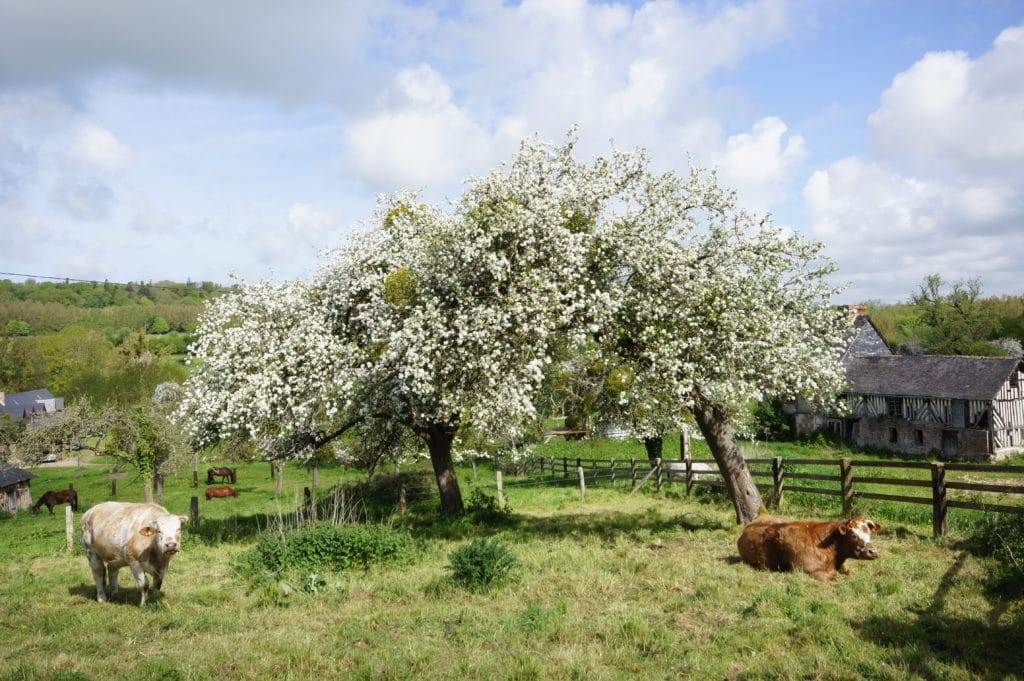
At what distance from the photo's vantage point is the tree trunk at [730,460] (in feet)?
57.2

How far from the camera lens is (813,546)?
40.0ft

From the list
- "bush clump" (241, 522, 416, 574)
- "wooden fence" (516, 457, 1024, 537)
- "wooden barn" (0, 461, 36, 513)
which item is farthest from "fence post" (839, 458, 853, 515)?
"wooden barn" (0, 461, 36, 513)

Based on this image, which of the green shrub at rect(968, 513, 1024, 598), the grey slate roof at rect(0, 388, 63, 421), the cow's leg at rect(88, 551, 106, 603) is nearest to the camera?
the green shrub at rect(968, 513, 1024, 598)

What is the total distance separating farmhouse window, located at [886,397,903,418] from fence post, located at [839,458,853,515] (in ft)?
136

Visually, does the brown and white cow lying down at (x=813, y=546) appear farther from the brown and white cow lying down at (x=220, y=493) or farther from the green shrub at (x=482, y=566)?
the brown and white cow lying down at (x=220, y=493)

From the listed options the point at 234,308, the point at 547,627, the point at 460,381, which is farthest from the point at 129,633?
the point at 234,308

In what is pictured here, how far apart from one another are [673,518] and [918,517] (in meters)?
6.28

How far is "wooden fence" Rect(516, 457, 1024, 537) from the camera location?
46.7ft

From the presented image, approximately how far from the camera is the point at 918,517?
647 inches

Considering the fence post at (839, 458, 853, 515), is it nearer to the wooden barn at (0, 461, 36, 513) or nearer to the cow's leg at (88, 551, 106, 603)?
the cow's leg at (88, 551, 106, 603)

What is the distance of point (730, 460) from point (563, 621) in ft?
29.9

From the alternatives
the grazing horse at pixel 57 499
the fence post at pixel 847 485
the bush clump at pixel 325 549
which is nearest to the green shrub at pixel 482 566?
the bush clump at pixel 325 549

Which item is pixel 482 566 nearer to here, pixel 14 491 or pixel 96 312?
pixel 14 491

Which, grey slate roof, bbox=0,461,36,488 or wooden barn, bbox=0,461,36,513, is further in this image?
wooden barn, bbox=0,461,36,513
